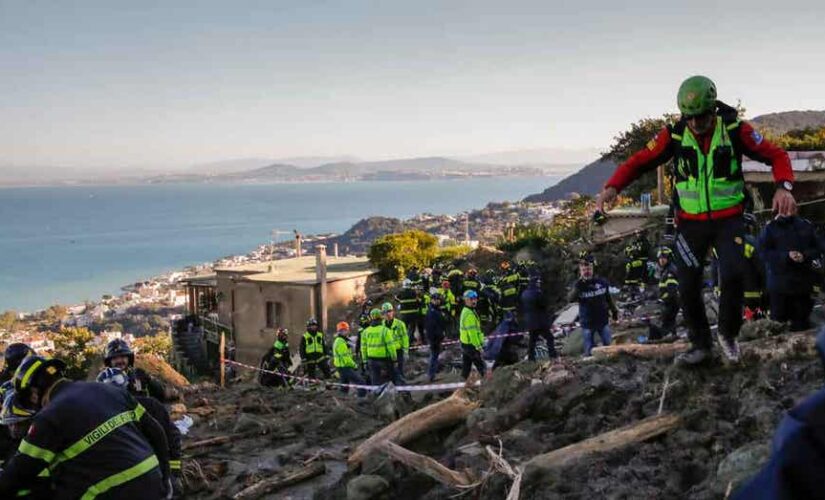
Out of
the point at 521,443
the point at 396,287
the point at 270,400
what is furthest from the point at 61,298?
the point at 521,443

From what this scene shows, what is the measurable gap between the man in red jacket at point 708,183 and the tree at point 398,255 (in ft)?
103

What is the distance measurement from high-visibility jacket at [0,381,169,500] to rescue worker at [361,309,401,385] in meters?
9.72

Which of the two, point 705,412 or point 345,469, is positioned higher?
point 705,412

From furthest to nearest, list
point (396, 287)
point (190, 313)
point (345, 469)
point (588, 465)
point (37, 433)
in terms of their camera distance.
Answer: point (190, 313), point (396, 287), point (345, 469), point (588, 465), point (37, 433)

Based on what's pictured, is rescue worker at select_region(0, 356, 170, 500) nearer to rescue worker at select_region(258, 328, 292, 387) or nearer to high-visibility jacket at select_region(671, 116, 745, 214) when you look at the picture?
high-visibility jacket at select_region(671, 116, 745, 214)

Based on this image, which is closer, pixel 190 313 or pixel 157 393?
pixel 157 393

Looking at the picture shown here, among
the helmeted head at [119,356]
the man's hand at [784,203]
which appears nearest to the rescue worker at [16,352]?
the helmeted head at [119,356]

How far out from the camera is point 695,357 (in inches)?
256

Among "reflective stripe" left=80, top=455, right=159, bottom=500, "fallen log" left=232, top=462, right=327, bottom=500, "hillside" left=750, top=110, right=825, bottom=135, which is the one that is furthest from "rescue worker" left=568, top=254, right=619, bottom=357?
"hillside" left=750, top=110, right=825, bottom=135

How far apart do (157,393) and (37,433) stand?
12.1ft

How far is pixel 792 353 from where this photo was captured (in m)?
6.37

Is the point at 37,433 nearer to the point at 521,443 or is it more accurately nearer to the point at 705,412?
the point at 521,443

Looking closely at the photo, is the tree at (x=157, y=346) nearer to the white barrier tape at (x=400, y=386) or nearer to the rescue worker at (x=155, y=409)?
the white barrier tape at (x=400, y=386)

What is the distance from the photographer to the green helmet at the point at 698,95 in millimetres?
5539
